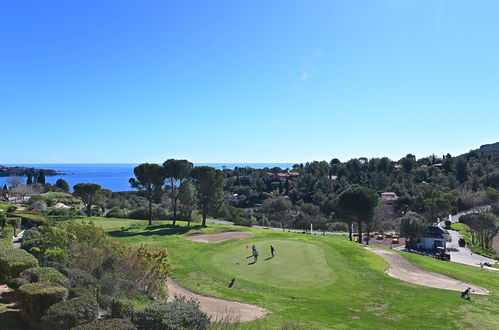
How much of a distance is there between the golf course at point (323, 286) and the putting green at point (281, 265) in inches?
2.4

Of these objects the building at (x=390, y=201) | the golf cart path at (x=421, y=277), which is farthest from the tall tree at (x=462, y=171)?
the golf cart path at (x=421, y=277)

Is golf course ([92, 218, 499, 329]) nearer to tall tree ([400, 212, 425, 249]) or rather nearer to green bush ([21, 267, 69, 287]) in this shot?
green bush ([21, 267, 69, 287])

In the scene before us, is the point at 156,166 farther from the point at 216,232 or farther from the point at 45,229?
the point at 45,229

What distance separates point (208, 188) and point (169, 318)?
38.8 m

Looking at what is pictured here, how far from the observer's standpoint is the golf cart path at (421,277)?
2488 centimetres

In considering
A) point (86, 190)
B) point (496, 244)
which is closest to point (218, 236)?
point (86, 190)

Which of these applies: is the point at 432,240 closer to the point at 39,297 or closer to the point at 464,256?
the point at 464,256

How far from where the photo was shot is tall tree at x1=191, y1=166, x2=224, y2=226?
159 feet

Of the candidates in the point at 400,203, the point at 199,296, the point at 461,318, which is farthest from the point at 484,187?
the point at 199,296

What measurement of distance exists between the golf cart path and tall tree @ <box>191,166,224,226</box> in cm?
2496

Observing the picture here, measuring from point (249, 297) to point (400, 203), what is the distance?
279 ft

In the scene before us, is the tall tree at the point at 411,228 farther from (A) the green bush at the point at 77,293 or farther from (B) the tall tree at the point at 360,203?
(A) the green bush at the point at 77,293

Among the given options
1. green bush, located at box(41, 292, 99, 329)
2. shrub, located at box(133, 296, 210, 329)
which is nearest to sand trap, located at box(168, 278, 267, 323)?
shrub, located at box(133, 296, 210, 329)

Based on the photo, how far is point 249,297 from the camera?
19656 millimetres
